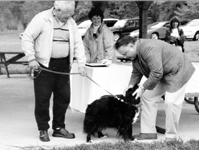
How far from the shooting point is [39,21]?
16.3 feet

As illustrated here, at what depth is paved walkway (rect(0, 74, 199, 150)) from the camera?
5.15 metres

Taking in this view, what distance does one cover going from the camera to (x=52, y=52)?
16.6 feet

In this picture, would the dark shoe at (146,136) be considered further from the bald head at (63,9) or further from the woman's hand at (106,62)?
the bald head at (63,9)

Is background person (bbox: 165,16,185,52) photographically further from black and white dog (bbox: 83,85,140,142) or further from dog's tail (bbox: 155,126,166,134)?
black and white dog (bbox: 83,85,140,142)

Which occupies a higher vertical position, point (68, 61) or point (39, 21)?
point (39, 21)

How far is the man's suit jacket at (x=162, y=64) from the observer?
15.9 feet

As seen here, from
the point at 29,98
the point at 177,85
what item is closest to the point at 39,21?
the point at 177,85

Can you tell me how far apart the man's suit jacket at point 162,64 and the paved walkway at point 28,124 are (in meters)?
0.85

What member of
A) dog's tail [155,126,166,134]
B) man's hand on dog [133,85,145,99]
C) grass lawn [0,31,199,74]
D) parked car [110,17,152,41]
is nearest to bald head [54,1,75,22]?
man's hand on dog [133,85,145,99]

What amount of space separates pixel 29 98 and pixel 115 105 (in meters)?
3.87

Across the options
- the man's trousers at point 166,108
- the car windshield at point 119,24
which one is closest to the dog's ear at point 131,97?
the man's trousers at point 166,108

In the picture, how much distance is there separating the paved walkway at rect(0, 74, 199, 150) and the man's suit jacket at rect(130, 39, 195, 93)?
0.85 metres

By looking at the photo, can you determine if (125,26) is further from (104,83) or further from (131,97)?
(131,97)

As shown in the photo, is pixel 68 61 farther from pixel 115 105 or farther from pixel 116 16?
pixel 116 16
